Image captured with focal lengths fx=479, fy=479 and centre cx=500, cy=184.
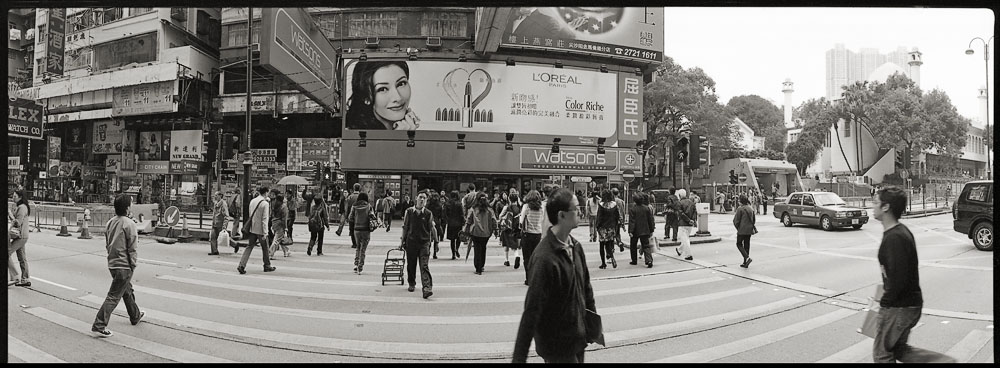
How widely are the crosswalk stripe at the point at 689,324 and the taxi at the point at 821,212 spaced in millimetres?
13108

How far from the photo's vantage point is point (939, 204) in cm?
3012

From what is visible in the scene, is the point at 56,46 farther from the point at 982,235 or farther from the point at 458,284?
the point at 982,235

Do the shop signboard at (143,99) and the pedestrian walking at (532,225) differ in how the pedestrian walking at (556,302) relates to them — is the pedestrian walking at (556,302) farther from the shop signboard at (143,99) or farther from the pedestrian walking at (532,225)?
the shop signboard at (143,99)

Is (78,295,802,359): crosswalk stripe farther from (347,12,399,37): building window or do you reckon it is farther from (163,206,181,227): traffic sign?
(347,12,399,37): building window

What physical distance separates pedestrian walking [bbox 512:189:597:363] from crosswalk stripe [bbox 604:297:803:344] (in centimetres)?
263

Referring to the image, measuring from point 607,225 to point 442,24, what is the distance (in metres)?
20.1

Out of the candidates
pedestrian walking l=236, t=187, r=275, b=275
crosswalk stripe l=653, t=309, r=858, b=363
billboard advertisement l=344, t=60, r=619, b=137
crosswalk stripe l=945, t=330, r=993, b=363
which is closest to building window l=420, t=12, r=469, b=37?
billboard advertisement l=344, t=60, r=619, b=137

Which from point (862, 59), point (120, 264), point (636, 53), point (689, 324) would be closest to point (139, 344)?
point (120, 264)

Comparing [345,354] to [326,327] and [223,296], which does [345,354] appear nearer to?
[326,327]

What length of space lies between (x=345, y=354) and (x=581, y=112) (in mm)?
22886

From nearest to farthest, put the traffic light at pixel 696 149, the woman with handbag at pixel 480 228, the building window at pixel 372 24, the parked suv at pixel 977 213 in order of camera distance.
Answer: the woman with handbag at pixel 480 228, the parked suv at pixel 977 213, the traffic light at pixel 696 149, the building window at pixel 372 24

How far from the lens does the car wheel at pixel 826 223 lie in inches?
692

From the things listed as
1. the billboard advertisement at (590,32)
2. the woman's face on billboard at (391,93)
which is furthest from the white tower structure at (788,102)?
the woman's face on billboard at (391,93)

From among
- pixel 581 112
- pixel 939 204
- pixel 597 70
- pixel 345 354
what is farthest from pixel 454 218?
pixel 939 204
